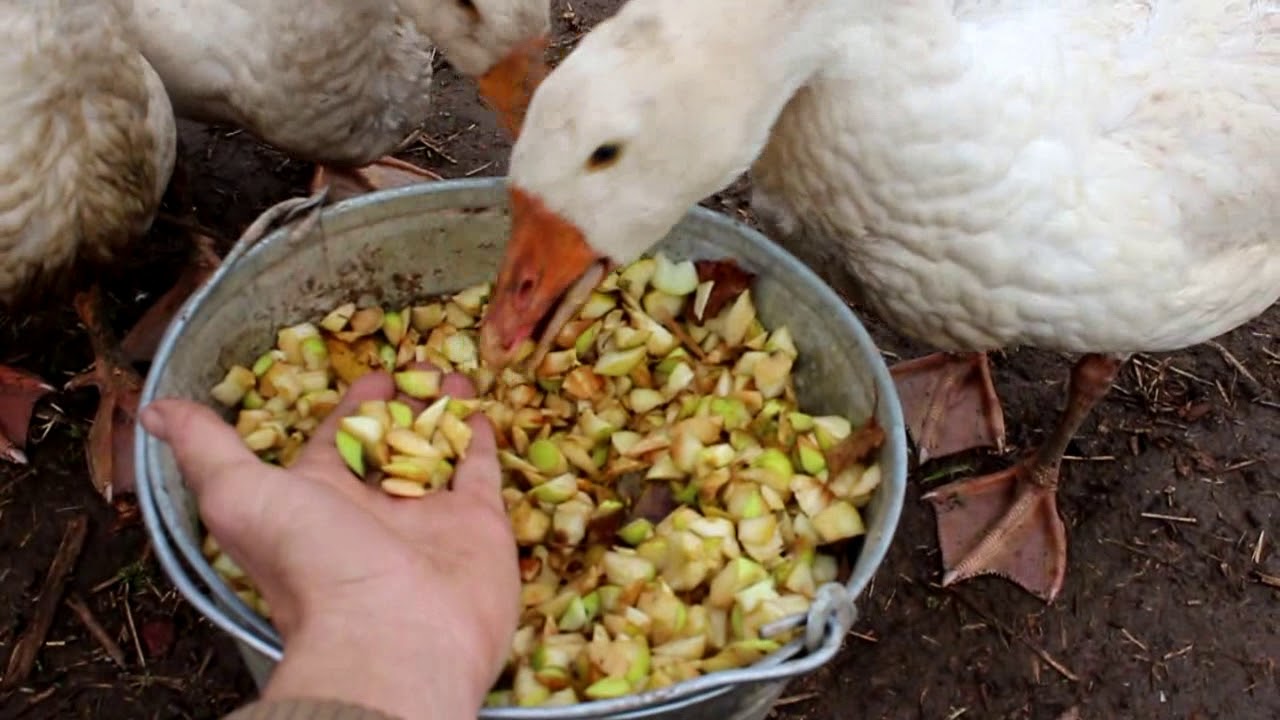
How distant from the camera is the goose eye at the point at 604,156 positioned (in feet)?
4.69

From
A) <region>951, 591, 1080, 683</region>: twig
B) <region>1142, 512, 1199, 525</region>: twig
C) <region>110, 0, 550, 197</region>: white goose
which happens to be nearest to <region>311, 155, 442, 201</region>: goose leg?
<region>110, 0, 550, 197</region>: white goose

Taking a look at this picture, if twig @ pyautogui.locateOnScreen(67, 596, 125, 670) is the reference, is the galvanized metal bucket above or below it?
above

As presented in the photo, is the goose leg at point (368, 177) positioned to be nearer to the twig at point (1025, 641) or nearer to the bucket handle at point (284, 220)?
the bucket handle at point (284, 220)

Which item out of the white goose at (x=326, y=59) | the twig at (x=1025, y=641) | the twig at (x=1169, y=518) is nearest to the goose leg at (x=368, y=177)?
the white goose at (x=326, y=59)

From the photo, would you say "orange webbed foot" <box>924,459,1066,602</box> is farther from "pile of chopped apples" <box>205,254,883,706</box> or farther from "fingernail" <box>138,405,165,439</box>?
"fingernail" <box>138,405,165,439</box>

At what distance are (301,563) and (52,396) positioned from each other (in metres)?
1.66

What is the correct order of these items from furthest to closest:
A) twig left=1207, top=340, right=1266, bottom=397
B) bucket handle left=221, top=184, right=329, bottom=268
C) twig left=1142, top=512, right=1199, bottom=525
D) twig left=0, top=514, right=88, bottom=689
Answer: twig left=1207, top=340, right=1266, bottom=397, twig left=1142, top=512, right=1199, bottom=525, twig left=0, top=514, right=88, bottom=689, bucket handle left=221, top=184, right=329, bottom=268

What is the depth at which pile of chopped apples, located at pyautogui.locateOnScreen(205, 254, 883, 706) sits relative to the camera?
1610 millimetres

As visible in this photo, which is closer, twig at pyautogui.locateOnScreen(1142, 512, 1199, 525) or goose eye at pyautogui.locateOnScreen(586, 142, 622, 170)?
goose eye at pyautogui.locateOnScreen(586, 142, 622, 170)

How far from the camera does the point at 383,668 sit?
119cm

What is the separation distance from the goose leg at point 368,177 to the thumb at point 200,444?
4.85ft

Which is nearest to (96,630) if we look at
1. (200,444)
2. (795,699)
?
(200,444)

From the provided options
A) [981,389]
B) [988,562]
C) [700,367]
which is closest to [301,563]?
[700,367]

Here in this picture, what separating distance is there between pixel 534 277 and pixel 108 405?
4.62 feet
